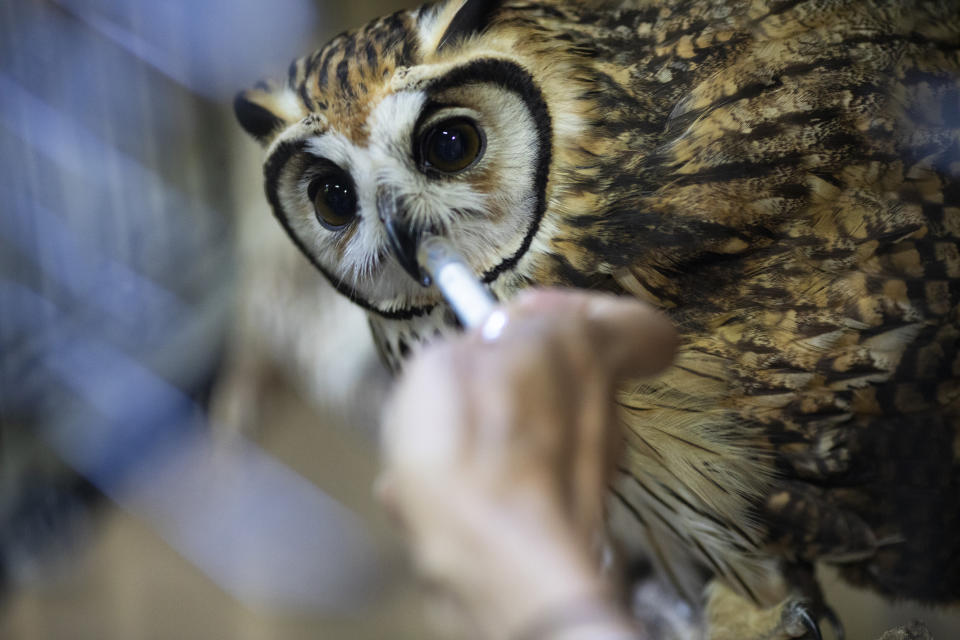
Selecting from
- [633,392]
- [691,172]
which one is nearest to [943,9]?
[691,172]

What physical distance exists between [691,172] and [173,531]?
0.76 m

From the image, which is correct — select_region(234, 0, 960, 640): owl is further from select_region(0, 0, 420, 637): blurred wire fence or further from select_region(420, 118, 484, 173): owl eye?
select_region(0, 0, 420, 637): blurred wire fence

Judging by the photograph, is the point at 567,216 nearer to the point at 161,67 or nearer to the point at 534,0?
the point at 534,0

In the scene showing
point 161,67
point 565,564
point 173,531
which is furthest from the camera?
point 173,531

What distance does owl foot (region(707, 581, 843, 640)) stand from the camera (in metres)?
0.64

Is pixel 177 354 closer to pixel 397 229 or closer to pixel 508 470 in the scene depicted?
pixel 397 229

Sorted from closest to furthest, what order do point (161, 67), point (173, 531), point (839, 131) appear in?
1. point (839, 131)
2. point (161, 67)
3. point (173, 531)

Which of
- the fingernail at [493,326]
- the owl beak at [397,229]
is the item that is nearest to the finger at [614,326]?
the fingernail at [493,326]

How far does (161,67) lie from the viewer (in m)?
0.74

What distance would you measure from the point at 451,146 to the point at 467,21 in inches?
3.8

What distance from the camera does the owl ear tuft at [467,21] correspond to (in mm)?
535

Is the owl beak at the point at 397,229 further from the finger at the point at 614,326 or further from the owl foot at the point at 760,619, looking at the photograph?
the owl foot at the point at 760,619

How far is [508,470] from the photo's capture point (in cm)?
32

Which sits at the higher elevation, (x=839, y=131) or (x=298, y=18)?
(x=298, y=18)
